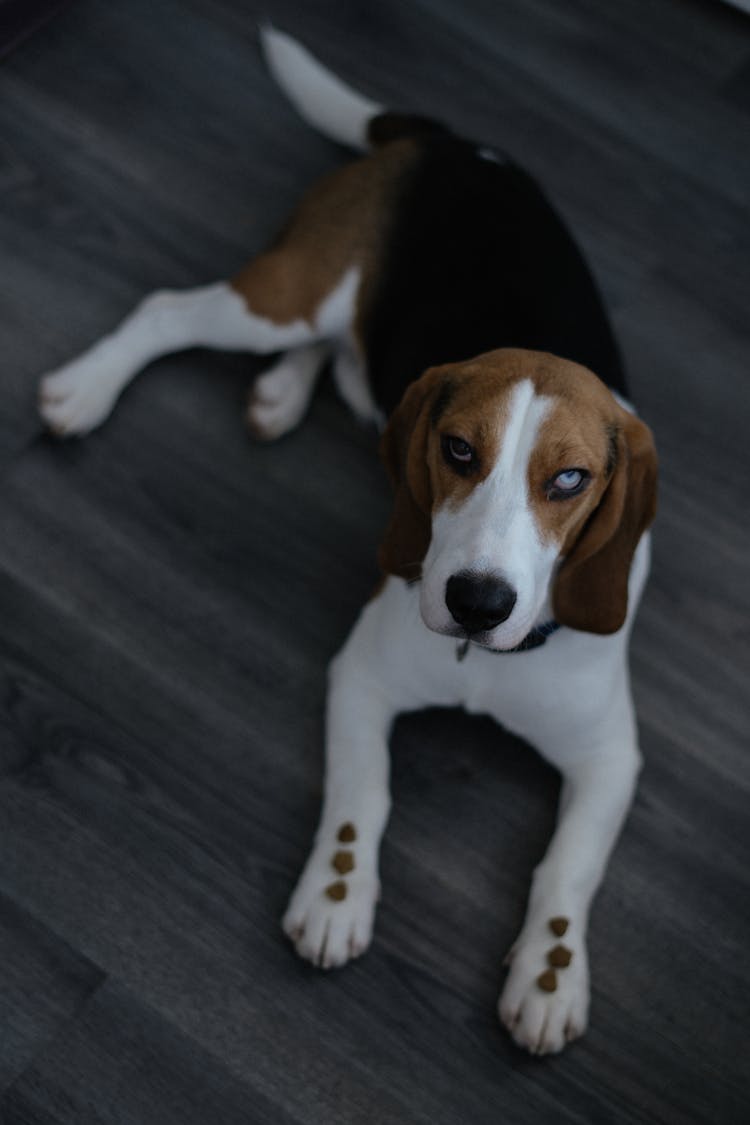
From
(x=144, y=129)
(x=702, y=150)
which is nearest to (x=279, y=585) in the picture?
(x=144, y=129)

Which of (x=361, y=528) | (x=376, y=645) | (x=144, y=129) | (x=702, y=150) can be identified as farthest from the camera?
(x=702, y=150)

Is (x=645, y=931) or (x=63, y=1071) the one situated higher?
(x=645, y=931)

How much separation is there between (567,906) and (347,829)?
0.42 m

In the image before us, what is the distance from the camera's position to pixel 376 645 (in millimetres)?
2230

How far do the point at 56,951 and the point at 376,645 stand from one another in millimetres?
794

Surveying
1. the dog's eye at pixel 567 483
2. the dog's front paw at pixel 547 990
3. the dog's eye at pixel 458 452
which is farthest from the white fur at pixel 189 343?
the dog's front paw at pixel 547 990

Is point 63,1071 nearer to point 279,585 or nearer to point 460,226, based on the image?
point 279,585

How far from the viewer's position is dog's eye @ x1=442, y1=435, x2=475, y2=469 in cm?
175

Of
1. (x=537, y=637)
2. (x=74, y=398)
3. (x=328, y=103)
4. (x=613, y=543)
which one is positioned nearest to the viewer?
(x=613, y=543)

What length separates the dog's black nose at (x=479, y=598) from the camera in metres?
1.68

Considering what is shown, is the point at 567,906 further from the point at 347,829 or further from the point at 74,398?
the point at 74,398

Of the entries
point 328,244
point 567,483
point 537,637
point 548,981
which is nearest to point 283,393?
point 328,244

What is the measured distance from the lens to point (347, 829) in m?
2.15

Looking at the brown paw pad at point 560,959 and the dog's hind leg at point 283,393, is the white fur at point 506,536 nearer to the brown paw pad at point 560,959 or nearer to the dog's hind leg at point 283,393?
the brown paw pad at point 560,959
